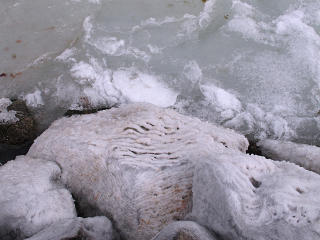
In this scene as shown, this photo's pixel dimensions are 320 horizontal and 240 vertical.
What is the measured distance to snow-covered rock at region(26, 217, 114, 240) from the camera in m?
2.92

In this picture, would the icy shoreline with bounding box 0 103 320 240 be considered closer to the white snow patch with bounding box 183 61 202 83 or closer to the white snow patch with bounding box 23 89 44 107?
the white snow patch with bounding box 23 89 44 107

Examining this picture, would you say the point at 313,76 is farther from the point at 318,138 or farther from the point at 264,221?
the point at 264,221

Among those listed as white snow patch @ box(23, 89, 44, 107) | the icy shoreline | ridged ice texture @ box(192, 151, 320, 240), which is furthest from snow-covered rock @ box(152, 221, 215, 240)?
white snow patch @ box(23, 89, 44, 107)

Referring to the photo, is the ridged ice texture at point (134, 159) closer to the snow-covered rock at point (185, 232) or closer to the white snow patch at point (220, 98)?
the snow-covered rock at point (185, 232)

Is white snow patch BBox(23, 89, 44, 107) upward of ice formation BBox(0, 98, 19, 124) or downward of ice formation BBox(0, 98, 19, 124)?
upward

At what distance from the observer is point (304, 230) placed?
2.50m

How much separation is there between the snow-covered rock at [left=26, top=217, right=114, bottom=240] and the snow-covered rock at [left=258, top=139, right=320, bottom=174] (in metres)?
2.53

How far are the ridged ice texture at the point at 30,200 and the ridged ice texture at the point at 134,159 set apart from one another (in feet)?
0.79

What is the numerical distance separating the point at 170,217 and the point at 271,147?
78.2 inches

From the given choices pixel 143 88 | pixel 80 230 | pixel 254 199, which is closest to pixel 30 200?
pixel 80 230

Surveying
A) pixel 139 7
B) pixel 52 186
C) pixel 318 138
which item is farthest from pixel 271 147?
pixel 139 7

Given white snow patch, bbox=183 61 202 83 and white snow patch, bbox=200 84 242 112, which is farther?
white snow patch, bbox=183 61 202 83

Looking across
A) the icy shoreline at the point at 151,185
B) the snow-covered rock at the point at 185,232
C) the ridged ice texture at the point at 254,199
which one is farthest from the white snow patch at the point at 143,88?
the snow-covered rock at the point at 185,232

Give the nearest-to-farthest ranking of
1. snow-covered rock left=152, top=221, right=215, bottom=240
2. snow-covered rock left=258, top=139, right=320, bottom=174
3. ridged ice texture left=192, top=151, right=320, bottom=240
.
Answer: ridged ice texture left=192, top=151, right=320, bottom=240 < snow-covered rock left=152, top=221, right=215, bottom=240 < snow-covered rock left=258, top=139, right=320, bottom=174
